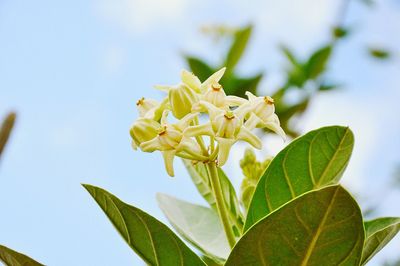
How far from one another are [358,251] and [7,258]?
640mm

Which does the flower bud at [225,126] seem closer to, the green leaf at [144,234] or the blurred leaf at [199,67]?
the green leaf at [144,234]

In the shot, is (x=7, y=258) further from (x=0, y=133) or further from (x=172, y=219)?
(x=172, y=219)

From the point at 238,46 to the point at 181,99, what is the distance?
2746mm

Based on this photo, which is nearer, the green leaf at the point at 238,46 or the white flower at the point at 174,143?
the white flower at the point at 174,143

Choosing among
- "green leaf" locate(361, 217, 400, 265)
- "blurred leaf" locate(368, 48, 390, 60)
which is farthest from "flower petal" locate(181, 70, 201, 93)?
"blurred leaf" locate(368, 48, 390, 60)

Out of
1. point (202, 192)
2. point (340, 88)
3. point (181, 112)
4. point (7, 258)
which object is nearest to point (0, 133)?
A: point (7, 258)

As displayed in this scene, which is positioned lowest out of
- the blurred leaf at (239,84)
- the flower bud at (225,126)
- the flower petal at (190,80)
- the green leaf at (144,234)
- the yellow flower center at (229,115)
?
the green leaf at (144,234)

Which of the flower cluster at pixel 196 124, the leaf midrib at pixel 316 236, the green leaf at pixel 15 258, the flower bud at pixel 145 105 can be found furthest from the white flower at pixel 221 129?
the green leaf at pixel 15 258

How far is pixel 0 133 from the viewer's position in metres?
1.08

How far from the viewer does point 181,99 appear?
124cm

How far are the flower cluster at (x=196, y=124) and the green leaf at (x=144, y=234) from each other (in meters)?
0.17

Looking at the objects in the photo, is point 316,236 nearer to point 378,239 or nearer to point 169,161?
point 378,239

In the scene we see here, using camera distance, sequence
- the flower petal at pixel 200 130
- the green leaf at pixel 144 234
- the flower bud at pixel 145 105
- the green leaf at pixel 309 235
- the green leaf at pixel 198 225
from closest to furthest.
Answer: the green leaf at pixel 309 235 → the green leaf at pixel 144 234 → the flower petal at pixel 200 130 → the flower bud at pixel 145 105 → the green leaf at pixel 198 225

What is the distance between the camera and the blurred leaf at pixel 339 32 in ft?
11.7
